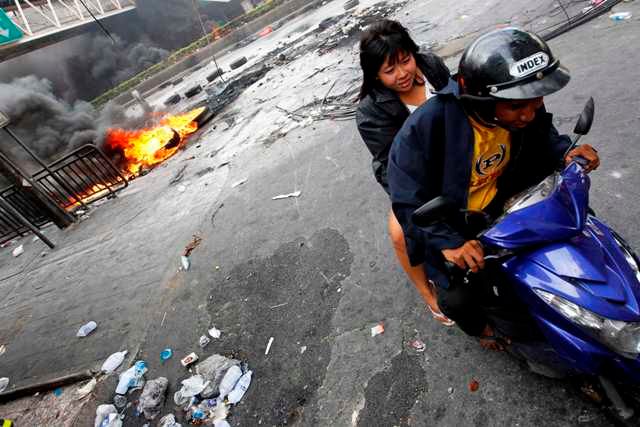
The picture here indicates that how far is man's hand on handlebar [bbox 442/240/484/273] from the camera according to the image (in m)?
1.68

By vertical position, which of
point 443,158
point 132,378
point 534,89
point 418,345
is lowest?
point 132,378

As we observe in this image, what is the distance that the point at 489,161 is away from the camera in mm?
1938

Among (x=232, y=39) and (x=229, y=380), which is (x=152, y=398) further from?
(x=232, y=39)

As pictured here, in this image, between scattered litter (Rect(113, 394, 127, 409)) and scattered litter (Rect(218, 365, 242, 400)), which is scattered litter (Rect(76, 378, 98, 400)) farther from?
scattered litter (Rect(218, 365, 242, 400))

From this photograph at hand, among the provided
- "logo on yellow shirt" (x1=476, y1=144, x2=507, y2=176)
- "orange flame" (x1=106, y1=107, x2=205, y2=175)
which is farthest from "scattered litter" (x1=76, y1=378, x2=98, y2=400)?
"orange flame" (x1=106, y1=107, x2=205, y2=175)

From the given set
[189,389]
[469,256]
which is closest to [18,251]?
[189,389]

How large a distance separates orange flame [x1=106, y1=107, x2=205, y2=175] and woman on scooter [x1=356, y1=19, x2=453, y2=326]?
847 cm

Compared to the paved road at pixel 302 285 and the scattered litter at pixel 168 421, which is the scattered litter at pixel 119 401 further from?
the scattered litter at pixel 168 421

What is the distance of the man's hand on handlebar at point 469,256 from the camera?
5.51 feet

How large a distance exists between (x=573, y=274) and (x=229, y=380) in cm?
257

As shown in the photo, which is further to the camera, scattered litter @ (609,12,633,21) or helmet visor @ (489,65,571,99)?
scattered litter @ (609,12,633,21)

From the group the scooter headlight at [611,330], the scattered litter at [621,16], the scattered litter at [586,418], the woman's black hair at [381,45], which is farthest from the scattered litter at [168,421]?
the scattered litter at [621,16]

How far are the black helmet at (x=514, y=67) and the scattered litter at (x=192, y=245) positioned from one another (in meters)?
4.46

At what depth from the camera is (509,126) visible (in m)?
1.66
